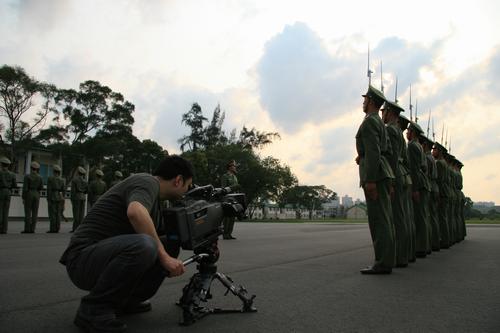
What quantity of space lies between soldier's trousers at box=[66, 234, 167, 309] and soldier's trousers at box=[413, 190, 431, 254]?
6631 millimetres

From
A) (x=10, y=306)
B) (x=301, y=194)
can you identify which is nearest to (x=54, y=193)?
(x=10, y=306)

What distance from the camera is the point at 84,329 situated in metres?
2.99

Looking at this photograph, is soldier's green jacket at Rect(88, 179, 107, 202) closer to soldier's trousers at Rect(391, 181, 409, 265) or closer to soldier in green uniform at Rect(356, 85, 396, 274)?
soldier's trousers at Rect(391, 181, 409, 265)

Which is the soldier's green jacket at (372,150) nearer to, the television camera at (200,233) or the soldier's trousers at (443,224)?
the television camera at (200,233)

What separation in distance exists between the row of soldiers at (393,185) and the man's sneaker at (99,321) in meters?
3.84

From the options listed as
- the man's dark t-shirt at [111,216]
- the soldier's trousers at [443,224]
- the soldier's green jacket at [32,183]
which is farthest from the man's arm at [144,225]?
the soldier's green jacket at [32,183]

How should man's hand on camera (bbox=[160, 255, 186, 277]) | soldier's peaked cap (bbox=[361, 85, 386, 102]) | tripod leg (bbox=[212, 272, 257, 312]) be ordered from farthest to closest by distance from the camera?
soldier's peaked cap (bbox=[361, 85, 386, 102]), tripod leg (bbox=[212, 272, 257, 312]), man's hand on camera (bbox=[160, 255, 186, 277])

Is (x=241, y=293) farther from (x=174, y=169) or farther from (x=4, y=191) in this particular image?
(x=4, y=191)

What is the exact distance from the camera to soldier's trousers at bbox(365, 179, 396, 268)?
19.3 feet

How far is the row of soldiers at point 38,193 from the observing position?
523 inches

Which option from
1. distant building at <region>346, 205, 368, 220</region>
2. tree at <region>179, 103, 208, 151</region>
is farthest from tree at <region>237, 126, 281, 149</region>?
distant building at <region>346, 205, 368, 220</region>

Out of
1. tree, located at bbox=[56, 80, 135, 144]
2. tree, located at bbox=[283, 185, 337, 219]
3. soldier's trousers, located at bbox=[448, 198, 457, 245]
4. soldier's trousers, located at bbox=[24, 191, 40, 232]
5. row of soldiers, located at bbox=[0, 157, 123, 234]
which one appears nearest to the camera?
soldier's trousers, located at bbox=[448, 198, 457, 245]

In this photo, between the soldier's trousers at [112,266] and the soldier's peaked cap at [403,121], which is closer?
the soldier's trousers at [112,266]

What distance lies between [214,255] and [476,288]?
121 inches
